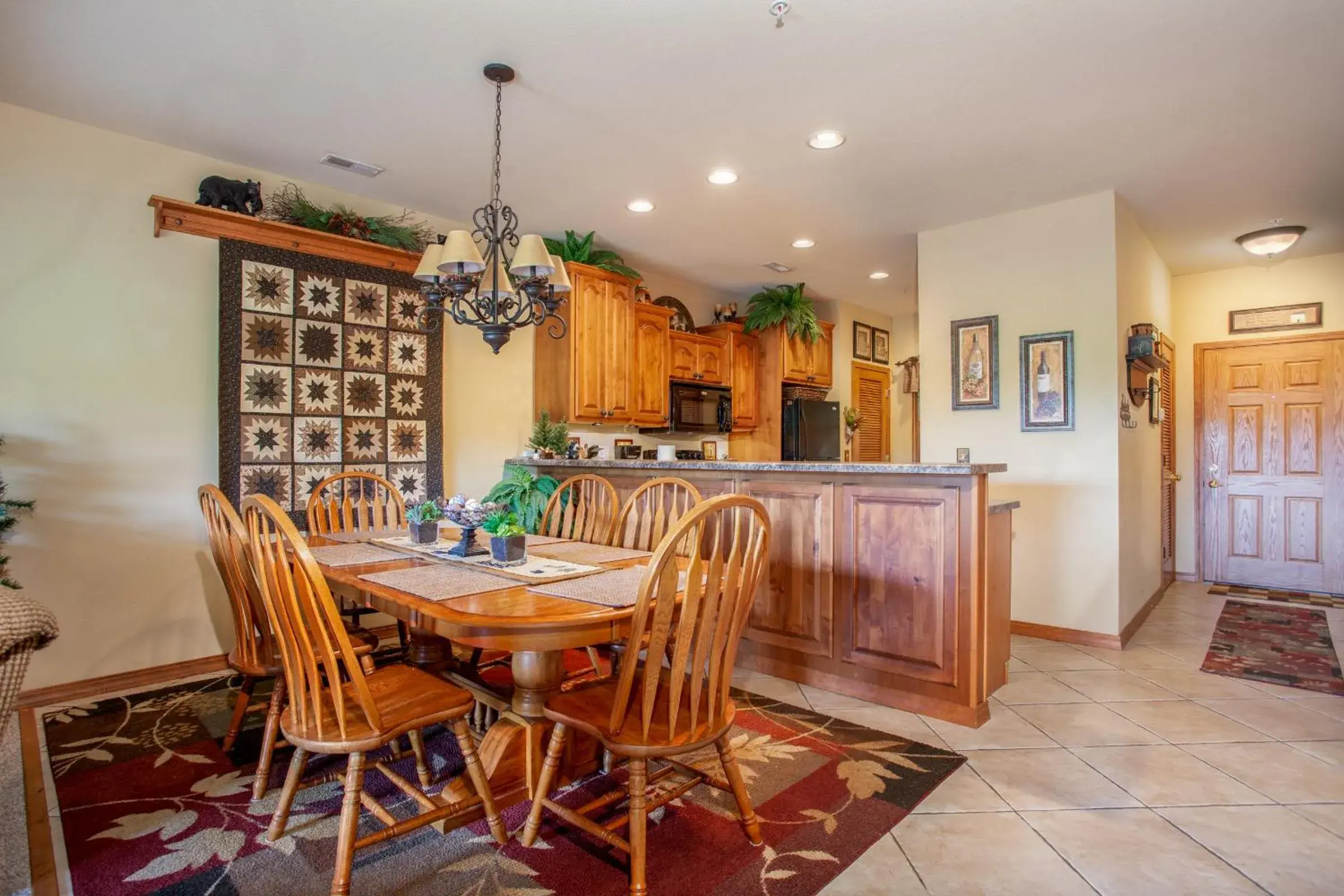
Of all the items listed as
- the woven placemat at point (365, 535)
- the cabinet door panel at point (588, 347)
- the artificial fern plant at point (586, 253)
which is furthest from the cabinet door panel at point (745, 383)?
the woven placemat at point (365, 535)

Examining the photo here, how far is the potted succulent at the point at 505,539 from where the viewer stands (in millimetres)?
2201

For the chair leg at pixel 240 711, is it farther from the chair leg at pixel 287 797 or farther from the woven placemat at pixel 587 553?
the woven placemat at pixel 587 553

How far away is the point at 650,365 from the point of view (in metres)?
5.33

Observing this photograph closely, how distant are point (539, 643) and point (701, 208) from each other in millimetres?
3234

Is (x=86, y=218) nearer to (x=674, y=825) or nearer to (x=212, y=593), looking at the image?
(x=212, y=593)

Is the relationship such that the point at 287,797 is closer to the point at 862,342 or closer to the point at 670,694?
the point at 670,694

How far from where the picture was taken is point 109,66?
8.63 feet

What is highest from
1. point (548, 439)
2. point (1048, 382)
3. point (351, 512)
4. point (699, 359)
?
point (699, 359)

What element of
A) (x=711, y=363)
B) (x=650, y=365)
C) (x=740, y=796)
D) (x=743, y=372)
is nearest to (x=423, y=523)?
(x=740, y=796)

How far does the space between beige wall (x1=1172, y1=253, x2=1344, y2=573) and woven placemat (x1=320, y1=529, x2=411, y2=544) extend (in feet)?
19.7

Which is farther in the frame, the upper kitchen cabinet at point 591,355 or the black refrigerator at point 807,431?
the black refrigerator at point 807,431

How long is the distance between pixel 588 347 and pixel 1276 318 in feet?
17.3

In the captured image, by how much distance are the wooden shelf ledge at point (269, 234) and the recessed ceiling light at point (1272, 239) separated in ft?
17.0

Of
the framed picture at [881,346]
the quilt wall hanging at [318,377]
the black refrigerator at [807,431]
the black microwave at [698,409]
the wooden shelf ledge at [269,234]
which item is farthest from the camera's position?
the framed picture at [881,346]
